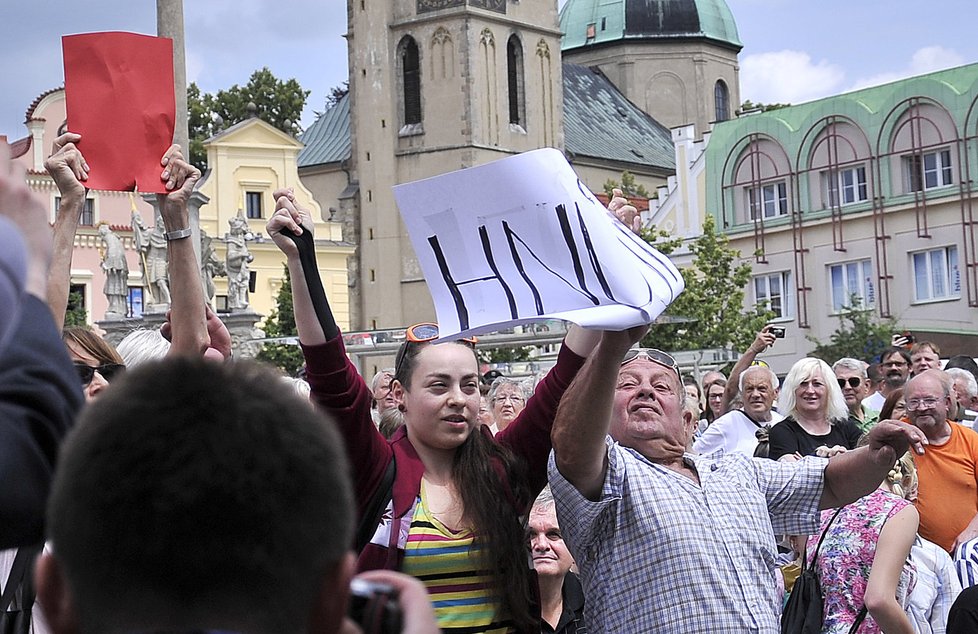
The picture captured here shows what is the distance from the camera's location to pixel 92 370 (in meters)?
4.39

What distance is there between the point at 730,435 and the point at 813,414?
1106mm

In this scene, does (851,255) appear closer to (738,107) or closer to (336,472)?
(738,107)

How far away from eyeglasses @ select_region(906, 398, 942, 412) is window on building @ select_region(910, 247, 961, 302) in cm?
4030

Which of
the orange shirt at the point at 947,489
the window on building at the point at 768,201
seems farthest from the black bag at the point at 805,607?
the window on building at the point at 768,201

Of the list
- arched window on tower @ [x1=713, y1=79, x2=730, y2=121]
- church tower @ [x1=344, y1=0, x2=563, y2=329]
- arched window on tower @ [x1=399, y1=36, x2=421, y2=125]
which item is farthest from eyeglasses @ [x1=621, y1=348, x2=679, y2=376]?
arched window on tower @ [x1=713, y1=79, x2=730, y2=121]

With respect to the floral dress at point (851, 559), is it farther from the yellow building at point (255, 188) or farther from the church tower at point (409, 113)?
the church tower at point (409, 113)

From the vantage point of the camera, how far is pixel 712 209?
178 ft

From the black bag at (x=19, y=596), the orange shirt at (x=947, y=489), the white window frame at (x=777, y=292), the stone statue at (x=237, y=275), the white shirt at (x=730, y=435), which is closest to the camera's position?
the black bag at (x=19, y=596)

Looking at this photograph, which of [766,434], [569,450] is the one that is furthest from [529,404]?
[766,434]

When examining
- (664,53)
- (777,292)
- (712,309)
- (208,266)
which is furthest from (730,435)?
(664,53)

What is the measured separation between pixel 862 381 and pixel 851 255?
128 feet

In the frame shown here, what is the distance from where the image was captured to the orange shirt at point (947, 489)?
7.79 metres

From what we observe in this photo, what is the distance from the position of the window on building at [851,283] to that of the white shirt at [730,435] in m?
39.2

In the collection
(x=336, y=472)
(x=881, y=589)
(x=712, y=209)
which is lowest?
(x=881, y=589)
